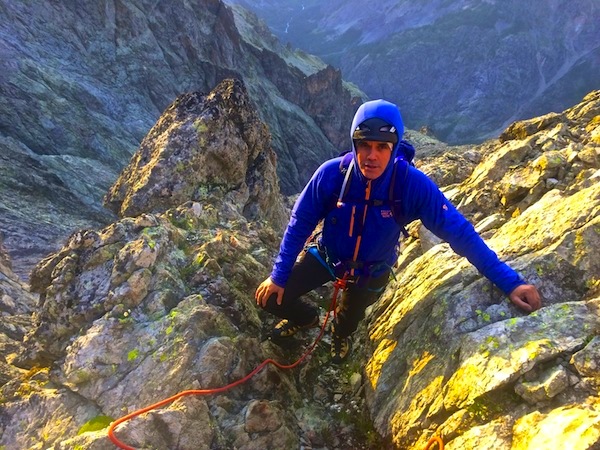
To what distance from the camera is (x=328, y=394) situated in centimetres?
815

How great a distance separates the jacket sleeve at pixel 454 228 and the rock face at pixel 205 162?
9.21 m

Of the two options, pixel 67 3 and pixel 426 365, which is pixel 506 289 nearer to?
pixel 426 365

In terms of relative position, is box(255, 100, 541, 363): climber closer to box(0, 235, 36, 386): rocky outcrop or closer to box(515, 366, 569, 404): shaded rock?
box(515, 366, 569, 404): shaded rock

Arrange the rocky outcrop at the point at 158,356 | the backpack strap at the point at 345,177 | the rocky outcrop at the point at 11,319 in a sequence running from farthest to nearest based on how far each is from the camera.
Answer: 1. the rocky outcrop at the point at 11,319
2. the backpack strap at the point at 345,177
3. the rocky outcrop at the point at 158,356

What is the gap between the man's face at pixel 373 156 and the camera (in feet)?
20.8

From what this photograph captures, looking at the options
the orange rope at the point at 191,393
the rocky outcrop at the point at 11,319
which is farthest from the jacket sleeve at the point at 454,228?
the rocky outcrop at the point at 11,319

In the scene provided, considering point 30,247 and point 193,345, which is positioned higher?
point 30,247

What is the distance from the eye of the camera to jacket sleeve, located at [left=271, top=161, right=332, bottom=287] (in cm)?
704

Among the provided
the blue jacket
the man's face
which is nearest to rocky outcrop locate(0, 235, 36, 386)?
the blue jacket

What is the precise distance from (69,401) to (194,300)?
252cm

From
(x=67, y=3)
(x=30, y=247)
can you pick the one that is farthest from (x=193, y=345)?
(x=67, y=3)

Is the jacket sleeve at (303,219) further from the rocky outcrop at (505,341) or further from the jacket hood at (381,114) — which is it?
the rocky outcrop at (505,341)

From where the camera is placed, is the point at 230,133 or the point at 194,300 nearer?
the point at 194,300

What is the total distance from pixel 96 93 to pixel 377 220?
70.8 m
